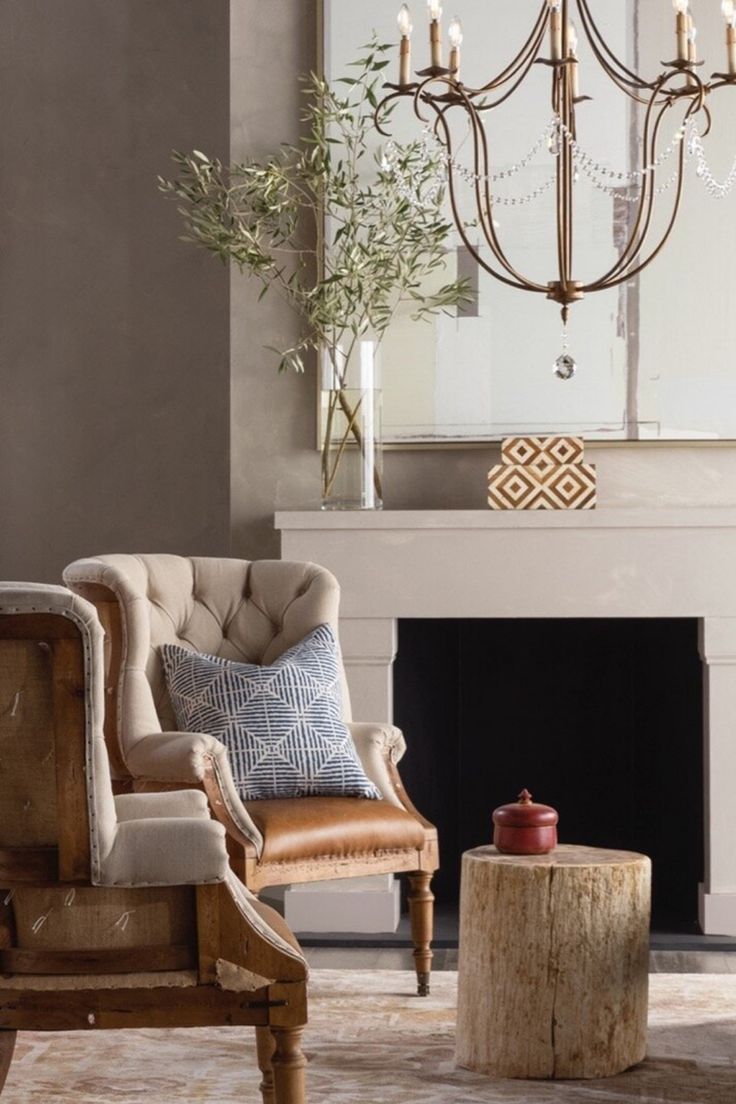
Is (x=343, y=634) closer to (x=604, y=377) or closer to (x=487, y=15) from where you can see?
(x=604, y=377)

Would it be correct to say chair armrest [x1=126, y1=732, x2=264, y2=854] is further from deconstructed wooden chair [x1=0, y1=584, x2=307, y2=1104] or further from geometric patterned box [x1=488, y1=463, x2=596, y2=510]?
geometric patterned box [x1=488, y1=463, x2=596, y2=510]

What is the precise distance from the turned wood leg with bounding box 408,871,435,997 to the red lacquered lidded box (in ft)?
2.18

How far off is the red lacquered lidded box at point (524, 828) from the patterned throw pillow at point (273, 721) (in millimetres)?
665

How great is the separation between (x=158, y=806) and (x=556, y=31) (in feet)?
4.82

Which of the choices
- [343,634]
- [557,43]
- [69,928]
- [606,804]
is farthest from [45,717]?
[606,804]

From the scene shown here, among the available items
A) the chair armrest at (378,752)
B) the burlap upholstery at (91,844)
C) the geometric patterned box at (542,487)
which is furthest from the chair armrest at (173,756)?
the geometric patterned box at (542,487)

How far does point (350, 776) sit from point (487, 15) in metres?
2.32

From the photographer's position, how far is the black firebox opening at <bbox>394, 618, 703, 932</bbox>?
466cm

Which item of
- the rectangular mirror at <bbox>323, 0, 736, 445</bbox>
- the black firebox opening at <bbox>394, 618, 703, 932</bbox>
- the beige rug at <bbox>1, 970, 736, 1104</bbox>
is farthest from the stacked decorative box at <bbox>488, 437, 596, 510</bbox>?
the beige rug at <bbox>1, 970, 736, 1104</bbox>

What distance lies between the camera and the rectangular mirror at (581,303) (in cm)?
441

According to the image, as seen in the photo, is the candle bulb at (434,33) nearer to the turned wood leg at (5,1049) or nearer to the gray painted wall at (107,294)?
the turned wood leg at (5,1049)

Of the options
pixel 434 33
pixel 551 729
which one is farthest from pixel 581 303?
pixel 434 33

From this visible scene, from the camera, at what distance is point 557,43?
261cm

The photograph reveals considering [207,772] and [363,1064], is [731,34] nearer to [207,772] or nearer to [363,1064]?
[207,772]
